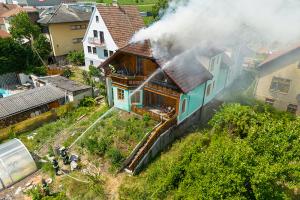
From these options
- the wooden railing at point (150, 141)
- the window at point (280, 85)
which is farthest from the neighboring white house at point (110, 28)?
the window at point (280, 85)

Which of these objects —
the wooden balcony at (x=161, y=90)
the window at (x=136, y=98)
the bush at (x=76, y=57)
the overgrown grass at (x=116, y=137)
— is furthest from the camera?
the bush at (x=76, y=57)

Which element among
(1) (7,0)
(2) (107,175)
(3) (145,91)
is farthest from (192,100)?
(1) (7,0)

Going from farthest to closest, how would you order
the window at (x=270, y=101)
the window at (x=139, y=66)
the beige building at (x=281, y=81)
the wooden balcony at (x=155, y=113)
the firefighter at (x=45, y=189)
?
1. the window at (x=270, y=101)
2. the window at (x=139, y=66)
3. the beige building at (x=281, y=81)
4. the wooden balcony at (x=155, y=113)
5. the firefighter at (x=45, y=189)

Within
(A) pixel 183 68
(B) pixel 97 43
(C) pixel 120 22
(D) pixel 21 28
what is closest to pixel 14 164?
(A) pixel 183 68

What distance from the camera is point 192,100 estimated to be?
71.6 ft

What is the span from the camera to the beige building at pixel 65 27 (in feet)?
128

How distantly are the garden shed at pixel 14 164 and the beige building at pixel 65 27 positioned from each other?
25978 mm

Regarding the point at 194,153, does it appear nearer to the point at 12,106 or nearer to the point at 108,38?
the point at 12,106

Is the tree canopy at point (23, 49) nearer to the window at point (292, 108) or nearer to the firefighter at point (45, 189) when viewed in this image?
the firefighter at point (45, 189)

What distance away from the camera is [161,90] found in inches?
809

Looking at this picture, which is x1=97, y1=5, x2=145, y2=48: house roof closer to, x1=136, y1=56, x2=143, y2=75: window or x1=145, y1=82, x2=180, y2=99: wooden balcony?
x1=136, y1=56, x2=143, y2=75: window

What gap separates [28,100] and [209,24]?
2062 cm

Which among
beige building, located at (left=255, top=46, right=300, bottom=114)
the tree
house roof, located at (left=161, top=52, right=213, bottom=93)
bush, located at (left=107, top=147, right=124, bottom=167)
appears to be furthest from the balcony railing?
beige building, located at (left=255, top=46, right=300, bottom=114)

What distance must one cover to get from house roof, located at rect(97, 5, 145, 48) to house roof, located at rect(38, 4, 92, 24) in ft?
33.0
